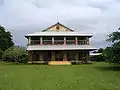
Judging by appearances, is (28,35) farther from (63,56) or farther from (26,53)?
(63,56)

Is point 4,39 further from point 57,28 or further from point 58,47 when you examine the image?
point 58,47

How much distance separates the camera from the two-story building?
49188 millimetres

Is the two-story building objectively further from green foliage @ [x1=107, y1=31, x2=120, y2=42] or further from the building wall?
green foliage @ [x1=107, y1=31, x2=120, y2=42]

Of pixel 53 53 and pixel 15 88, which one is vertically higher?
pixel 53 53

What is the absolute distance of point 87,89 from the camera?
17.0 m

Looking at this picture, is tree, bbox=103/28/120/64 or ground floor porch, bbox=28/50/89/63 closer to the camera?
tree, bbox=103/28/120/64

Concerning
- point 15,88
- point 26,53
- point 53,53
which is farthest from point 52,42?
point 15,88

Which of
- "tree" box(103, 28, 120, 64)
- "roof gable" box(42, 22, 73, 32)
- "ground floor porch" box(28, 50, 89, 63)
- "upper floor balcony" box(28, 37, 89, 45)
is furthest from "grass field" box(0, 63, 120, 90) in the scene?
"roof gable" box(42, 22, 73, 32)

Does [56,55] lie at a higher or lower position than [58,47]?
lower

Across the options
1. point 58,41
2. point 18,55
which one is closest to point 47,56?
point 58,41

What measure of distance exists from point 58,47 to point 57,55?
6.17 feet

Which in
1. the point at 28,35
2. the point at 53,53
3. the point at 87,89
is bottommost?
the point at 87,89

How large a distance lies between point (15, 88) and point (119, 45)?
18.2 meters

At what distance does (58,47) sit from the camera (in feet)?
162
